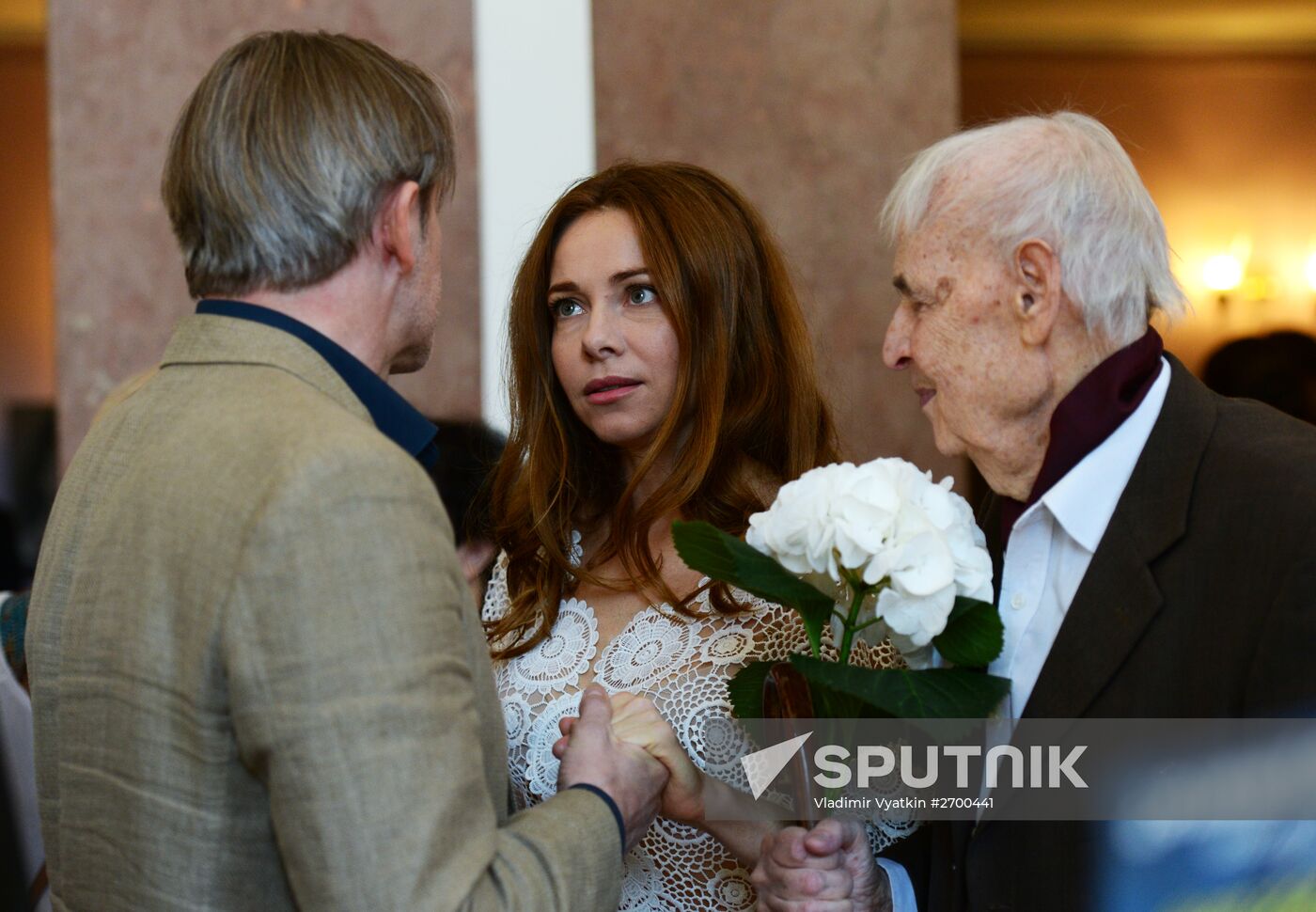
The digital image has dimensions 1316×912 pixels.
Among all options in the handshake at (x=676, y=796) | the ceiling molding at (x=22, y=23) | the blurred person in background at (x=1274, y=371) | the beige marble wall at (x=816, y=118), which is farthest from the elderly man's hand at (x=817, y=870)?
the ceiling molding at (x=22, y=23)

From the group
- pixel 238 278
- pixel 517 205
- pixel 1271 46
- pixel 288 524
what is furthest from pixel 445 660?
pixel 1271 46

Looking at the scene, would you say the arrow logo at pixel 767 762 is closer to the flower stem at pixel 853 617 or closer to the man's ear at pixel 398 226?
the flower stem at pixel 853 617

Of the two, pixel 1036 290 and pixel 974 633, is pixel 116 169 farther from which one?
pixel 974 633

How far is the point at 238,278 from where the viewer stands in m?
1.45

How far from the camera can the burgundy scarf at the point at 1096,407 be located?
1.68 metres

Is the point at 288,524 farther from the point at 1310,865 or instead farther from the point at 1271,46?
the point at 1271,46

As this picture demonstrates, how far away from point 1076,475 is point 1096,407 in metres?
0.09

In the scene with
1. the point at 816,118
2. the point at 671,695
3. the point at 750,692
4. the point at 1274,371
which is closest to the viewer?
the point at 750,692

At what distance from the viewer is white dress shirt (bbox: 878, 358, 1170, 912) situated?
5.52ft

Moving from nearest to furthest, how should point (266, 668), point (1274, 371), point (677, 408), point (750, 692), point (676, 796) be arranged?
1. point (266, 668)
2. point (750, 692)
3. point (676, 796)
4. point (677, 408)
5. point (1274, 371)

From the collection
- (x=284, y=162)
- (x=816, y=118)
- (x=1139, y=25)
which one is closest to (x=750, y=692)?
(x=284, y=162)

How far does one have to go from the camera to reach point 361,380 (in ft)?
4.87

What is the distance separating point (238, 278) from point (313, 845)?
Result: 603 millimetres

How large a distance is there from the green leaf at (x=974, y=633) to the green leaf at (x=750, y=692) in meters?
0.27
